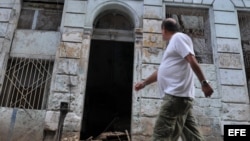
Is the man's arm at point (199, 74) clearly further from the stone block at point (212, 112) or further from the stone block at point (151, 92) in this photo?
the stone block at point (212, 112)

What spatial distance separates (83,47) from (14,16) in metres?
2.36

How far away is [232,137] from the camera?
3082 mm

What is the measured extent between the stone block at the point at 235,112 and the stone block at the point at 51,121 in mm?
4310

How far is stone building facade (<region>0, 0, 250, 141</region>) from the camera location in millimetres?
→ 6559

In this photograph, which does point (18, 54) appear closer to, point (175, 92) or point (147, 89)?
point (147, 89)

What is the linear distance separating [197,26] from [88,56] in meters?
3.63

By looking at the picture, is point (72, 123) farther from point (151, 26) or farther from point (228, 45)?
point (228, 45)

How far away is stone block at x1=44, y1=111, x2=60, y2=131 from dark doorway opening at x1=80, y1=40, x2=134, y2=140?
4360 millimetres

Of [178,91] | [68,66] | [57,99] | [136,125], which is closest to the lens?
[178,91]

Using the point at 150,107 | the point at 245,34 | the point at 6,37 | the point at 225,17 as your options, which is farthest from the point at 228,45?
the point at 6,37

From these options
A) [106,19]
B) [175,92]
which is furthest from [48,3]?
[175,92]

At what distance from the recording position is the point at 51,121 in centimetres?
641

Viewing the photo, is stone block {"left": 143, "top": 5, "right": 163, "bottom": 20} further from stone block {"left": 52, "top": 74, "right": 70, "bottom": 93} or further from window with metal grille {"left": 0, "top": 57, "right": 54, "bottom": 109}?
window with metal grille {"left": 0, "top": 57, "right": 54, "bottom": 109}

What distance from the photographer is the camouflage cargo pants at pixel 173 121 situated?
8.97 ft
